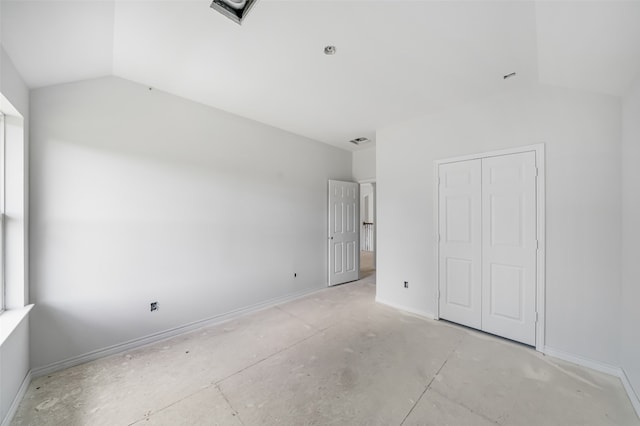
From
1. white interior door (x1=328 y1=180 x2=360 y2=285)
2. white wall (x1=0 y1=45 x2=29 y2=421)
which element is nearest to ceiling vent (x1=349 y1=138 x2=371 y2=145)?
white interior door (x1=328 y1=180 x2=360 y2=285)

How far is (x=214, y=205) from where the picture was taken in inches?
124

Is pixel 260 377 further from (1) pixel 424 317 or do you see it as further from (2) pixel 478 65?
(2) pixel 478 65

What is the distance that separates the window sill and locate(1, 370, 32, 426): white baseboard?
0.54 m

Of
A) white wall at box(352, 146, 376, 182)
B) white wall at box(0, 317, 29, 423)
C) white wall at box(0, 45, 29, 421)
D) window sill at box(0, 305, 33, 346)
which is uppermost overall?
white wall at box(352, 146, 376, 182)

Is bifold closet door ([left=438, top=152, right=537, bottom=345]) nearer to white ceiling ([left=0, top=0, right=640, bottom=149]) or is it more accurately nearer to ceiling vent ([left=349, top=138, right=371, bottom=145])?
white ceiling ([left=0, top=0, right=640, bottom=149])

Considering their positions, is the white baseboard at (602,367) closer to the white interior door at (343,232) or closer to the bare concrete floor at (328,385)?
the bare concrete floor at (328,385)

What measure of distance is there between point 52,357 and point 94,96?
240 cm

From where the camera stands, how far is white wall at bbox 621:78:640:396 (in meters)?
1.78

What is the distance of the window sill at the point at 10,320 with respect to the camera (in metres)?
1.58

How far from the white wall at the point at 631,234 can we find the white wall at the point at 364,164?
127 inches

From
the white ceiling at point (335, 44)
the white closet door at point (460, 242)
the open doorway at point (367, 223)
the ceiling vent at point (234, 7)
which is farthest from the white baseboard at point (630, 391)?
the open doorway at point (367, 223)

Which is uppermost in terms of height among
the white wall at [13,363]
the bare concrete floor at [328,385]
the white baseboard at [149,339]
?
the white wall at [13,363]

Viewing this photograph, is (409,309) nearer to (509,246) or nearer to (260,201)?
(509,246)

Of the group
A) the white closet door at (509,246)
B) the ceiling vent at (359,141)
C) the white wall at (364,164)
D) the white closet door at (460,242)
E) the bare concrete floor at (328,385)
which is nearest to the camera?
the bare concrete floor at (328,385)
